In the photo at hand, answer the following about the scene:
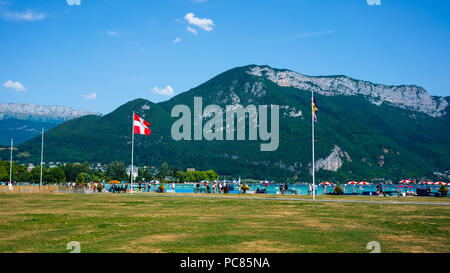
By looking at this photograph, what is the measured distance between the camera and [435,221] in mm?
23359

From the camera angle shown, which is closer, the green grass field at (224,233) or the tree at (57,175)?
the green grass field at (224,233)

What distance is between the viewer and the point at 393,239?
55.4 ft

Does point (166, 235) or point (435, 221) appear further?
point (435, 221)

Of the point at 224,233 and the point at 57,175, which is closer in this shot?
the point at 224,233

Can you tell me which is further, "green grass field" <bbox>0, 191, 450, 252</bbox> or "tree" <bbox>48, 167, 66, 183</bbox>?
"tree" <bbox>48, 167, 66, 183</bbox>

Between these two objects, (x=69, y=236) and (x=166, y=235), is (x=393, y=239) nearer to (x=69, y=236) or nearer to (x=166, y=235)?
(x=166, y=235)

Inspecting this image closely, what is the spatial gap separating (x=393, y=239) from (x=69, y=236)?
1322 centimetres
